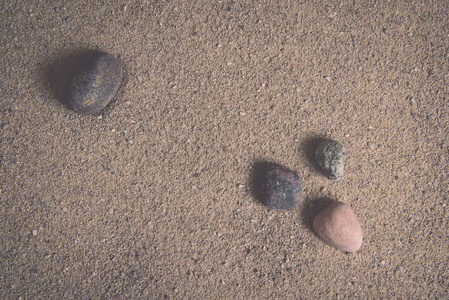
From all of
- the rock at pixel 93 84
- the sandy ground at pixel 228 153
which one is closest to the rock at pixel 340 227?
the sandy ground at pixel 228 153

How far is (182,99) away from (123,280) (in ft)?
2.31

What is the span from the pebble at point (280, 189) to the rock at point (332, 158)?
11cm

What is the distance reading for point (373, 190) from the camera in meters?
1.09

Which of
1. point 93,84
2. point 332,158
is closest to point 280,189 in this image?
point 332,158

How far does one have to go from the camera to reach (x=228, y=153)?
1.09 meters

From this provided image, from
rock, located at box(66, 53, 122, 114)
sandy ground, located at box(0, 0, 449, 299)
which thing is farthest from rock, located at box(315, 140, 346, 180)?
rock, located at box(66, 53, 122, 114)

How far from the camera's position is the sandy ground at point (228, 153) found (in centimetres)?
109

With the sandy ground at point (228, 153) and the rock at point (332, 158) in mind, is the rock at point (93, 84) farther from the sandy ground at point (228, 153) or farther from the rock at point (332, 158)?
the rock at point (332, 158)

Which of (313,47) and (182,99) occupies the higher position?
(313,47)

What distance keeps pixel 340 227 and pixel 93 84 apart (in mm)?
978

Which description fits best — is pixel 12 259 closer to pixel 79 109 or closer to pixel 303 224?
pixel 79 109

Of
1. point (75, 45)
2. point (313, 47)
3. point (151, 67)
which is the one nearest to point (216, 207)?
point (151, 67)

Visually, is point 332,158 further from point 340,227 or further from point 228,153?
point 228,153

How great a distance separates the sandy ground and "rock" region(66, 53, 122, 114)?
5 centimetres
